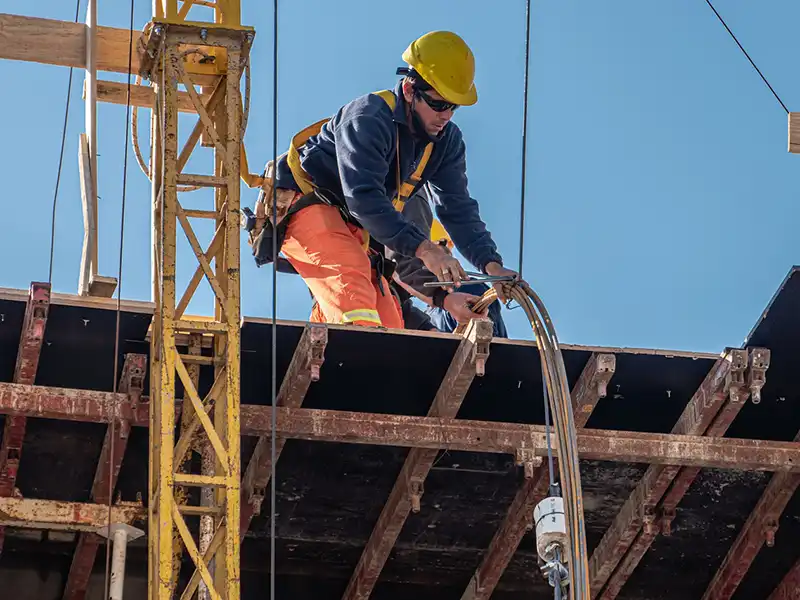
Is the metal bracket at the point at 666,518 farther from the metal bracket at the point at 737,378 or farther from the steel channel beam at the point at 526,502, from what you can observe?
the metal bracket at the point at 737,378

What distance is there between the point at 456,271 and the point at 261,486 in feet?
7.00

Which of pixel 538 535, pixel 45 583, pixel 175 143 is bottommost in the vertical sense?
pixel 538 535

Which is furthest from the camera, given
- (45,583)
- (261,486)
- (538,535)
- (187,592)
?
(45,583)

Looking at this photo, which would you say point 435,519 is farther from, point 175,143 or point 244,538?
point 175,143

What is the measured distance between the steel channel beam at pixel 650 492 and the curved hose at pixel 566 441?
5.81ft

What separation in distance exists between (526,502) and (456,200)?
2.30 m

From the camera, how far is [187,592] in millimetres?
10867

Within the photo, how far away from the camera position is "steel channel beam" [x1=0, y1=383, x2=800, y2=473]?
37.1 ft

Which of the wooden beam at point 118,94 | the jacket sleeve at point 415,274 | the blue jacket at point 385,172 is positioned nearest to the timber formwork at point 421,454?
the blue jacket at point 385,172

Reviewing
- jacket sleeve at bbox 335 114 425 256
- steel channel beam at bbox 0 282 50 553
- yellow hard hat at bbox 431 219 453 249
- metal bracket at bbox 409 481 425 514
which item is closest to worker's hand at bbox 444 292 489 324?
jacket sleeve at bbox 335 114 425 256

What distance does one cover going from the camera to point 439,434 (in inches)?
462

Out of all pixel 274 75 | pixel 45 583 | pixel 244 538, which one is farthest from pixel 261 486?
pixel 274 75

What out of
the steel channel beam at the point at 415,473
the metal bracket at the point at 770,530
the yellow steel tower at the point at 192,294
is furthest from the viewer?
the metal bracket at the point at 770,530

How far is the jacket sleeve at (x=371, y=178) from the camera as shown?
461 inches
